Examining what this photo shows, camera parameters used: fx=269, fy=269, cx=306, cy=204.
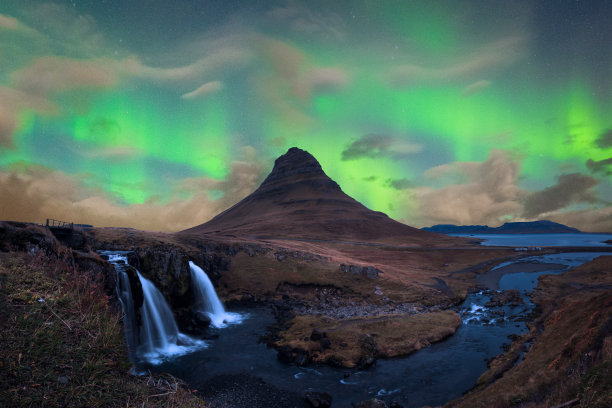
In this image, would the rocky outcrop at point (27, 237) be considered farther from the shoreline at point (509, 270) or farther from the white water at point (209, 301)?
the shoreline at point (509, 270)

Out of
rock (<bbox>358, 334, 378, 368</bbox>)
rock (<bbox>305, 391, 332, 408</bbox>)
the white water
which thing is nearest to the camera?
rock (<bbox>305, 391, 332, 408</bbox>)

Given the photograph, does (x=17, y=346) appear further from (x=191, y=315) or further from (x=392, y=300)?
(x=392, y=300)

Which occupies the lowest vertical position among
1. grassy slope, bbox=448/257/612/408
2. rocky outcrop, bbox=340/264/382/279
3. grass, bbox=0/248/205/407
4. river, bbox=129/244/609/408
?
river, bbox=129/244/609/408

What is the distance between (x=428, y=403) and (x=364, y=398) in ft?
15.1

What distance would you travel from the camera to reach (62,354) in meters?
7.01

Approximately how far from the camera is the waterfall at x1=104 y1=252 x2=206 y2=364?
2631 centimetres

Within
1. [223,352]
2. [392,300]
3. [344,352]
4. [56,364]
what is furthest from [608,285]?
[56,364]

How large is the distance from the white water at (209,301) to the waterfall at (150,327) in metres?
6.17

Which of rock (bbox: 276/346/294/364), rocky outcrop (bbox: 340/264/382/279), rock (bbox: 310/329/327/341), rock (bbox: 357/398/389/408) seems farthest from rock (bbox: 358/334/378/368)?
rocky outcrop (bbox: 340/264/382/279)

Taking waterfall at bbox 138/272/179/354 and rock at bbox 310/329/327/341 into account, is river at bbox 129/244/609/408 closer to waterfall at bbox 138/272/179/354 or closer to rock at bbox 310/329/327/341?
waterfall at bbox 138/272/179/354

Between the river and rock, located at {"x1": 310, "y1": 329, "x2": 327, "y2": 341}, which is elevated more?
rock, located at {"x1": 310, "y1": 329, "x2": 327, "y2": 341}

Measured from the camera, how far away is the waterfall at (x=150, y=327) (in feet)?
86.3

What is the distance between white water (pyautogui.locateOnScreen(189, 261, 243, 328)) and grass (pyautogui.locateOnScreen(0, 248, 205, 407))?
30.7m

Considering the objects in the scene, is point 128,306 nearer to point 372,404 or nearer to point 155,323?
point 155,323
